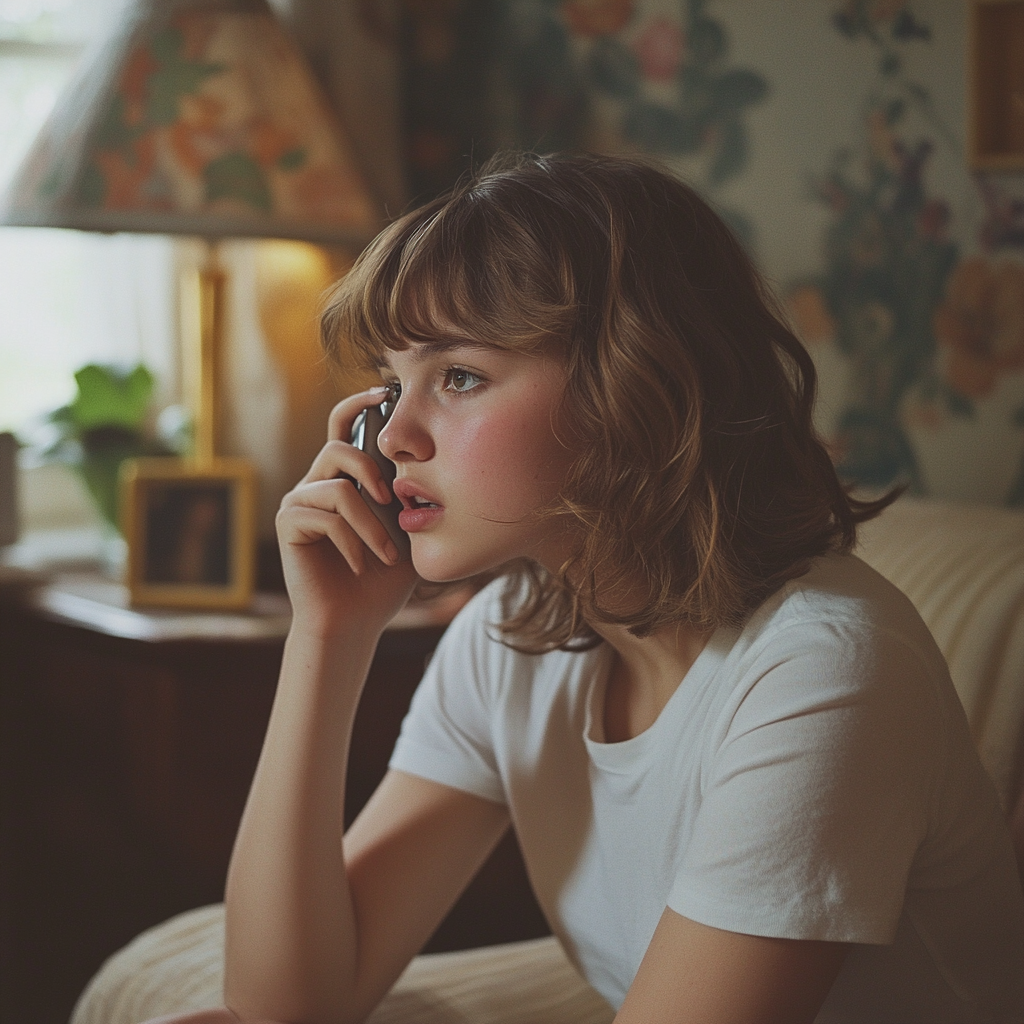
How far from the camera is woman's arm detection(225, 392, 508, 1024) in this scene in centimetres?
93

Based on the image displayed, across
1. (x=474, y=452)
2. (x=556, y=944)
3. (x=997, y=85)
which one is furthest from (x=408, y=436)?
(x=997, y=85)

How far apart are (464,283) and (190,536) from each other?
3.20 feet

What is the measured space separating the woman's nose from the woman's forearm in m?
0.22

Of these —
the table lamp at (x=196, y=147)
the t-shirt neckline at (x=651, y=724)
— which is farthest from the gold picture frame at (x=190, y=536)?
the t-shirt neckline at (x=651, y=724)

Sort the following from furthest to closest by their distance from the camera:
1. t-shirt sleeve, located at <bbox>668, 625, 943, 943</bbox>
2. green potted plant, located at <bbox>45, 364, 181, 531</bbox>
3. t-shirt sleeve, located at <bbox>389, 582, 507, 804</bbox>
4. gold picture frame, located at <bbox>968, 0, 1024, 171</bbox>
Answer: green potted plant, located at <bbox>45, 364, 181, 531</bbox> < gold picture frame, located at <bbox>968, 0, 1024, 171</bbox> < t-shirt sleeve, located at <bbox>389, 582, 507, 804</bbox> < t-shirt sleeve, located at <bbox>668, 625, 943, 943</bbox>

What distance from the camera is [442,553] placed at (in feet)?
2.75

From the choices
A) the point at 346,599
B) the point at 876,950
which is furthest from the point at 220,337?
the point at 876,950

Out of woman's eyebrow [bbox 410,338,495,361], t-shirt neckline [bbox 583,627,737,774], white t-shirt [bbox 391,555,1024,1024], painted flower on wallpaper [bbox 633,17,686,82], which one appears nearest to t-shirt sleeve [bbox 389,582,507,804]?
white t-shirt [bbox 391,555,1024,1024]

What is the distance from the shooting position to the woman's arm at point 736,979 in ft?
2.22

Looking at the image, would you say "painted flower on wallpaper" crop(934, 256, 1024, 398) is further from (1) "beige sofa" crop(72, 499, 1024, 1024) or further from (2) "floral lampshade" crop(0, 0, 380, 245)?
(2) "floral lampshade" crop(0, 0, 380, 245)

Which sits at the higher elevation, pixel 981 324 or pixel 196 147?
pixel 196 147

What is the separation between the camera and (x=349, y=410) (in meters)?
1.01

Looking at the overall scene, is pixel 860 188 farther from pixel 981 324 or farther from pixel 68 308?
pixel 68 308

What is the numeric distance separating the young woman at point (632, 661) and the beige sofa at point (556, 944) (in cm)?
5
